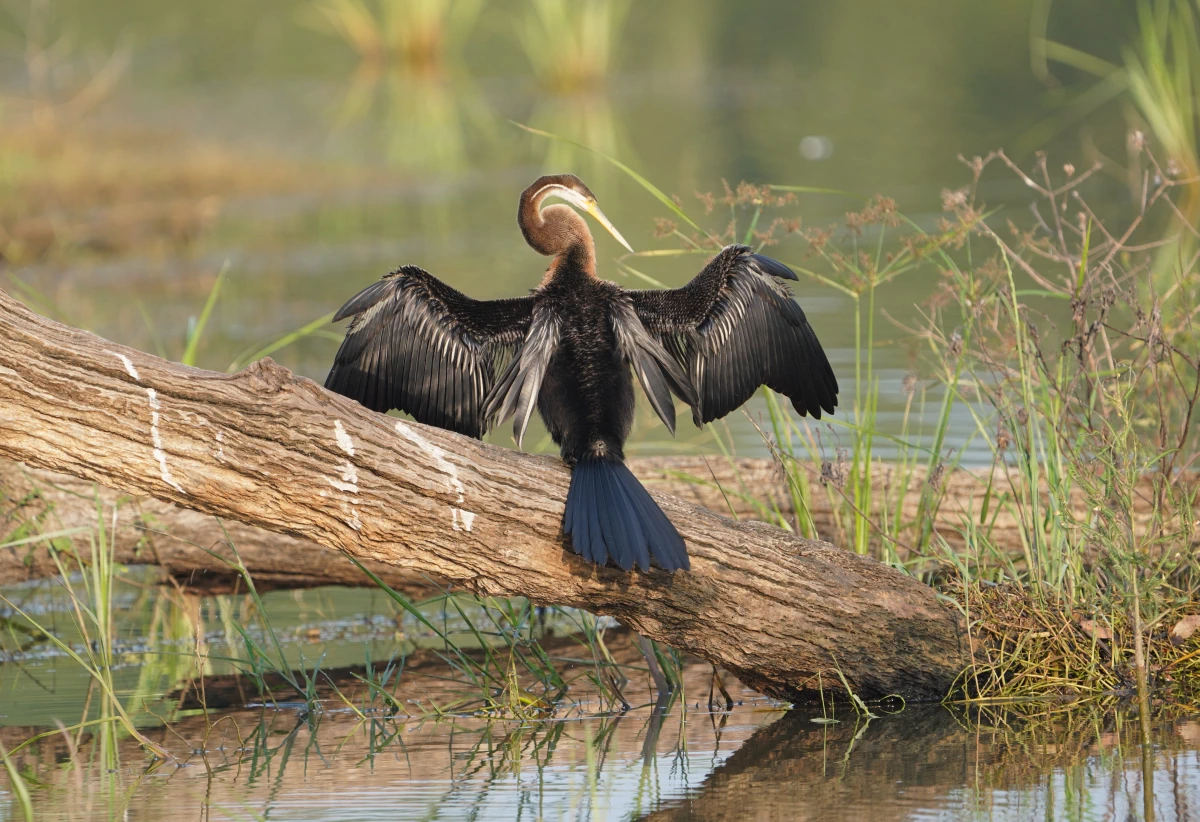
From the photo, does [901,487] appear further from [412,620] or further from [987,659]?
[412,620]

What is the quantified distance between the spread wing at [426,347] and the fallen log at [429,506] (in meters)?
0.35

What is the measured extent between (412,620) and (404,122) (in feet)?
39.0

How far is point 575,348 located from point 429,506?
56 cm

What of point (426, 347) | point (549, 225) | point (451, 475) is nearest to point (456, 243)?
point (549, 225)

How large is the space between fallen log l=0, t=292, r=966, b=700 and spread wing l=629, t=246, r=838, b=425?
1.40 feet

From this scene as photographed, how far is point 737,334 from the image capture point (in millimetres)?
3988

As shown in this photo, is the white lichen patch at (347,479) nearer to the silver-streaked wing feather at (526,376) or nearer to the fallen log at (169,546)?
the silver-streaked wing feather at (526,376)

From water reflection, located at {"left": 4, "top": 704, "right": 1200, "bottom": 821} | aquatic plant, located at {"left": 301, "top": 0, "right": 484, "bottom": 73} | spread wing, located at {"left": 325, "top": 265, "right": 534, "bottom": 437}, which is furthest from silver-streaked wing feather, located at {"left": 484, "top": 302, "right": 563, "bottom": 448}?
aquatic plant, located at {"left": 301, "top": 0, "right": 484, "bottom": 73}

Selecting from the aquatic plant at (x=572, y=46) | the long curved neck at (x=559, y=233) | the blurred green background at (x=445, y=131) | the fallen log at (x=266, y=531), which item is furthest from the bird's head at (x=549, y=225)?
the aquatic plant at (x=572, y=46)

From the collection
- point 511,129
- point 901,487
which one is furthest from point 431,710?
point 511,129

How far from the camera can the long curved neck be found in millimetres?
4035

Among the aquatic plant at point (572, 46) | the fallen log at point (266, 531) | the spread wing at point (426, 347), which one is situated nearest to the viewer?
the spread wing at point (426, 347)

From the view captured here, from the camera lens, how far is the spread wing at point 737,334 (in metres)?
3.96

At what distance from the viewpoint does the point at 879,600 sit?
3791mm
